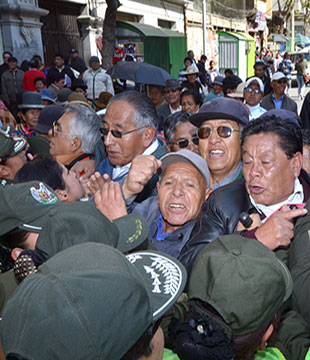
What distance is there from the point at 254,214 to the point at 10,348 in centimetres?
148

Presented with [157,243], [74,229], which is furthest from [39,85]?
[74,229]

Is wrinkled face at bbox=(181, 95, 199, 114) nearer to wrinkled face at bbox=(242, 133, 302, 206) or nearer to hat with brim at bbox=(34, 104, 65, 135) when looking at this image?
hat with brim at bbox=(34, 104, 65, 135)

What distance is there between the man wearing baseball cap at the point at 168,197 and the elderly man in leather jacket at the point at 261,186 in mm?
139

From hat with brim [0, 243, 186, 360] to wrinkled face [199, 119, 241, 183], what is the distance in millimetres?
1939

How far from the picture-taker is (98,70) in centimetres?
918

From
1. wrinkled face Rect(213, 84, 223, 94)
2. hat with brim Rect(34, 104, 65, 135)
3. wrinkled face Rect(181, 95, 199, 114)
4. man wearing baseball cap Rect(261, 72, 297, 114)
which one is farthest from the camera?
wrinkled face Rect(213, 84, 223, 94)

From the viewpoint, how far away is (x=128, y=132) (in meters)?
3.23

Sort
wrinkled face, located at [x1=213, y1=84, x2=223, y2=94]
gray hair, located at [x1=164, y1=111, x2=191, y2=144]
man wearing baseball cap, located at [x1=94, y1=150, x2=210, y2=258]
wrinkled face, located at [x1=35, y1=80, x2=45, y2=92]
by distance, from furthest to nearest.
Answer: wrinkled face, located at [x1=213, y1=84, x2=223, y2=94]
wrinkled face, located at [x1=35, y1=80, x2=45, y2=92]
gray hair, located at [x1=164, y1=111, x2=191, y2=144]
man wearing baseball cap, located at [x1=94, y1=150, x2=210, y2=258]

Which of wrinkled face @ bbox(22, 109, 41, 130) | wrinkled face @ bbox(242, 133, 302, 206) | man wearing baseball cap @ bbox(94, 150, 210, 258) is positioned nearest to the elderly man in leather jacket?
wrinkled face @ bbox(242, 133, 302, 206)

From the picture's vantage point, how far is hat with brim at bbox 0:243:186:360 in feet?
3.56

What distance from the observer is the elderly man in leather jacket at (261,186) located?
2.32 meters

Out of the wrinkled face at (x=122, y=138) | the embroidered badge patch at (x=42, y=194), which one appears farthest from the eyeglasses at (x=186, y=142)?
the embroidered badge patch at (x=42, y=194)

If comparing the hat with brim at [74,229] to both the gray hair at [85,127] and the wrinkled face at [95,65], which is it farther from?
the wrinkled face at [95,65]

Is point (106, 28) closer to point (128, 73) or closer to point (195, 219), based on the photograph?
point (128, 73)
